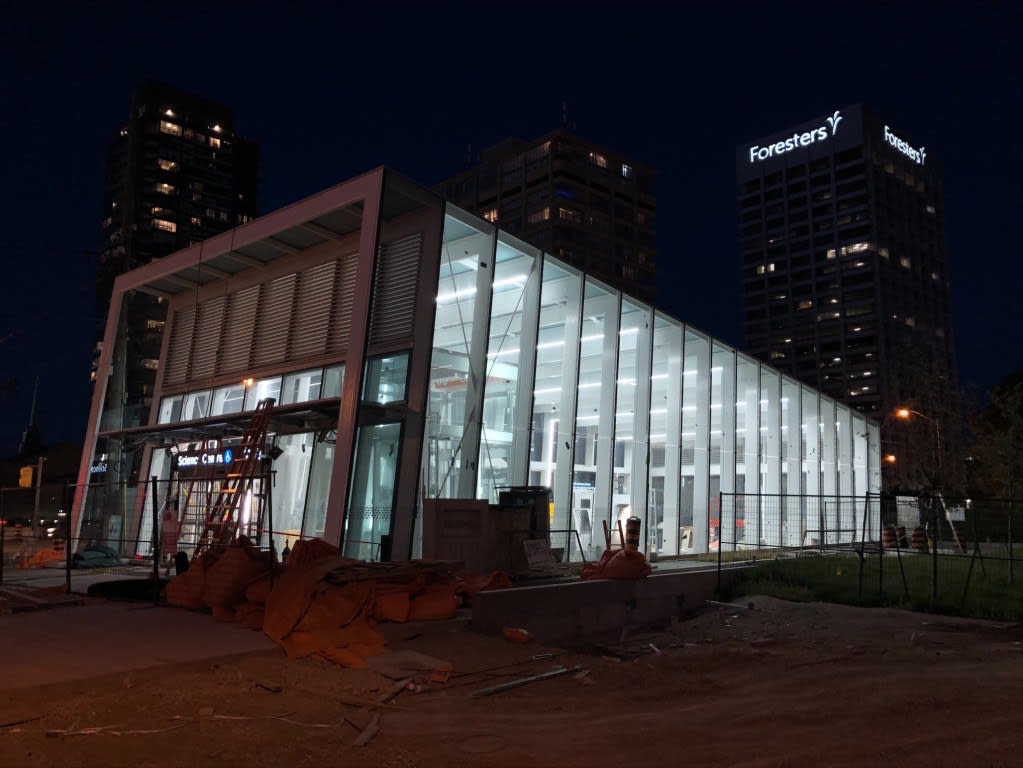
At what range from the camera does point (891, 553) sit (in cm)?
2230

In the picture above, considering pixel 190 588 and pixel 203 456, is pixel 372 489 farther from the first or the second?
pixel 203 456

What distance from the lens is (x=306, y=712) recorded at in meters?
6.40

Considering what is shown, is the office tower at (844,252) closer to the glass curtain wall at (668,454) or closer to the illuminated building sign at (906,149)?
the illuminated building sign at (906,149)

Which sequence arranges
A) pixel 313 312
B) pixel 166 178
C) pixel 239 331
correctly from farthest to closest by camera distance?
pixel 166 178
pixel 239 331
pixel 313 312

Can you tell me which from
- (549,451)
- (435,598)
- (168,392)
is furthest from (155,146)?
(435,598)

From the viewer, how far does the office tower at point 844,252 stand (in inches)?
4793

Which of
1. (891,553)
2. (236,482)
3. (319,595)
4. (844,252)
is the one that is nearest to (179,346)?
(236,482)

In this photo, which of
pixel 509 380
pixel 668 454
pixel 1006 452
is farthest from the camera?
pixel 1006 452

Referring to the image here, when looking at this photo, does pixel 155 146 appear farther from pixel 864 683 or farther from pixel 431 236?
pixel 864 683

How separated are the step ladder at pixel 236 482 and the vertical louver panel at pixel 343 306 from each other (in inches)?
79.6

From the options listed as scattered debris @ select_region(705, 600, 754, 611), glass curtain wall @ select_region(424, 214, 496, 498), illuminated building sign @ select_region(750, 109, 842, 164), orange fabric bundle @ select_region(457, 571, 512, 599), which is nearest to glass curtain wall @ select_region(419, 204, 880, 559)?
glass curtain wall @ select_region(424, 214, 496, 498)

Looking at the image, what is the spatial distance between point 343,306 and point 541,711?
13378 millimetres

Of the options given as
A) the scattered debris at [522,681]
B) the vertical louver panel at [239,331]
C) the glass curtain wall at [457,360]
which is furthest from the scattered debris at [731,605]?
the vertical louver panel at [239,331]

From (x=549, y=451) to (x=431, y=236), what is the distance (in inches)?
291
